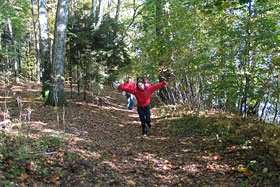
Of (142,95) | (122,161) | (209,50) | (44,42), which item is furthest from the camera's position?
(44,42)

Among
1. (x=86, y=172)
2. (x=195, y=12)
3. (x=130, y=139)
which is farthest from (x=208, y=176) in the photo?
(x=195, y=12)

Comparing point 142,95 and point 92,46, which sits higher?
point 92,46

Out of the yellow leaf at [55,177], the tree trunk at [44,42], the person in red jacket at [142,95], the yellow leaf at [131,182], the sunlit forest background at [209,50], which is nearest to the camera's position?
the yellow leaf at [55,177]

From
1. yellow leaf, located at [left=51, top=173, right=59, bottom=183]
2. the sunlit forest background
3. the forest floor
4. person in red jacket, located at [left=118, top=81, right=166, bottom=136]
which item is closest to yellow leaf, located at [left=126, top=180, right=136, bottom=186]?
the forest floor

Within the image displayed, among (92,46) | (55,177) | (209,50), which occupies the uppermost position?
(92,46)

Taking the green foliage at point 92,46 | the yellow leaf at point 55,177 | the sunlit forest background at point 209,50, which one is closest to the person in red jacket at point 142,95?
the sunlit forest background at point 209,50

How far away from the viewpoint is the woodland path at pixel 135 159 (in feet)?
12.4

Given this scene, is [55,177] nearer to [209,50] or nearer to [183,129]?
[183,129]

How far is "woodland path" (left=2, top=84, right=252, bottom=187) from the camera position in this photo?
3.78m

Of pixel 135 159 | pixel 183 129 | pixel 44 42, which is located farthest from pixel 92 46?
pixel 135 159

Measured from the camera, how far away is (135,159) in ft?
16.4

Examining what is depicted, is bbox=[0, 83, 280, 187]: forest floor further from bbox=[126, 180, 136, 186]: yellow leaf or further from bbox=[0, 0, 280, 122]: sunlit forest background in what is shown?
bbox=[0, 0, 280, 122]: sunlit forest background

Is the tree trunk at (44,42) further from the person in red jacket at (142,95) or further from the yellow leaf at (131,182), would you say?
the yellow leaf at (131,182)

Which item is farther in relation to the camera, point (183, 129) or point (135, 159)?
point (183, 129)
